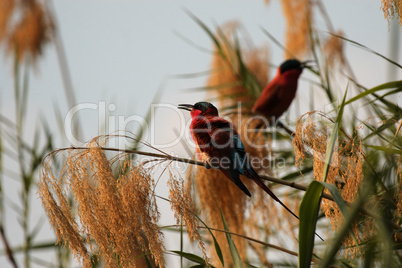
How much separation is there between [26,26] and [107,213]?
2624 millimetres

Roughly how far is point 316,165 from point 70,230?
678 mm

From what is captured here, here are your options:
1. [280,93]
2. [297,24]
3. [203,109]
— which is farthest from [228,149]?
[280,93]

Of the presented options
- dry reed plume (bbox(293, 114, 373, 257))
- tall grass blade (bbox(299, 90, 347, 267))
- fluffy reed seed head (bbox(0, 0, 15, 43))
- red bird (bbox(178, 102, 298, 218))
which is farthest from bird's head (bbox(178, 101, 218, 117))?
fluffy reed seed head (bbox(0, 0, 15, 43))

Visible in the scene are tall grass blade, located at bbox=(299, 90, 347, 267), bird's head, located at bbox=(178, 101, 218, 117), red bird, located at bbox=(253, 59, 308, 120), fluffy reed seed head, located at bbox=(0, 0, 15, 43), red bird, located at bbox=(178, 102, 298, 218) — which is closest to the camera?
tall grass blade, located at bbox=(299, 90, 347, 267)

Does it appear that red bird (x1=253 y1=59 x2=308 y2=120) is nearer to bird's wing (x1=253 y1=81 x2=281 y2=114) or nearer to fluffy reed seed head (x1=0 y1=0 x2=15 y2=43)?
bird's wing (x1=253 y1=81 x2=281 y2=114)

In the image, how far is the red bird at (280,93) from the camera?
3.55 m

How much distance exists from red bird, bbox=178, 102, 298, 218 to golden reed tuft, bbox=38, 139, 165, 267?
59 centimetres

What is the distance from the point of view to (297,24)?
3.07 m

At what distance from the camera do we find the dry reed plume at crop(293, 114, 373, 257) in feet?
4.37

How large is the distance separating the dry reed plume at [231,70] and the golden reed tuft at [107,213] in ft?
5.19

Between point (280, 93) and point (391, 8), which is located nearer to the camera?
point (391, 8)

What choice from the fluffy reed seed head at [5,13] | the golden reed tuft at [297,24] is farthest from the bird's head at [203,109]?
the fluffy reed seed head at [5,13]

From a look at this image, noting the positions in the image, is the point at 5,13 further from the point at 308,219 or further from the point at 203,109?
the point at 308,219

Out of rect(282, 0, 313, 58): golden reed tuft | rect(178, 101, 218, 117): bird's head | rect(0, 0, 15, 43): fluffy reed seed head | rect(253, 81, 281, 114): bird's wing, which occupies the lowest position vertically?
rect(178, 101, 218, 117): bird's head
